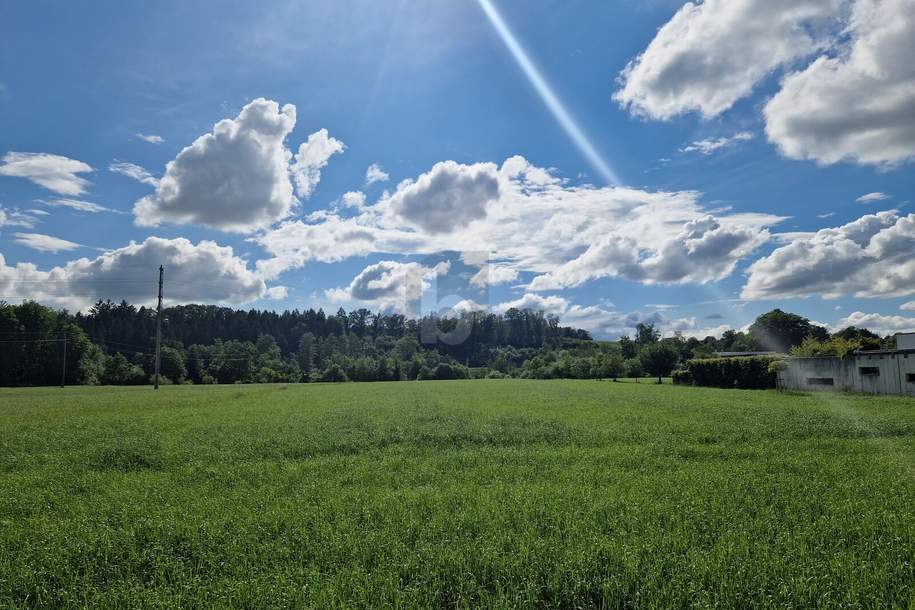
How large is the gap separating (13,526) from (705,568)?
42.1 ft

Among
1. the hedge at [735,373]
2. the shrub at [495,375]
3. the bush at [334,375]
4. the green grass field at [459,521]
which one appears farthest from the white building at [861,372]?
the bush at [334,375]

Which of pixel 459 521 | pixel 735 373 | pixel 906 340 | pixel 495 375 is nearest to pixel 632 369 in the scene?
pixel 495 375

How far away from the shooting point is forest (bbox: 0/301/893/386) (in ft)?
299

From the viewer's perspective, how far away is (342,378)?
399ft

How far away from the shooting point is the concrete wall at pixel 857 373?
38812 mm

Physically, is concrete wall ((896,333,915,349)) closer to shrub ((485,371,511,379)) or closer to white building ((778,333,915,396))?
white building ((778,333,915,396))

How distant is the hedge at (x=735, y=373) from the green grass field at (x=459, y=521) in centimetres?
4142

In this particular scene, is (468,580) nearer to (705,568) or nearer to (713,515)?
(705,568)

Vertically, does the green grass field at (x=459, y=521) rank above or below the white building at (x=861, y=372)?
below

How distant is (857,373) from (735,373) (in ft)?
60.4

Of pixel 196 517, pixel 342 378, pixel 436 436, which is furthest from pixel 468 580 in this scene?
pixel 342 378

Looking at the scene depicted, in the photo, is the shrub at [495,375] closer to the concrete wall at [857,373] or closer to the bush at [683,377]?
the bush at [683,377]

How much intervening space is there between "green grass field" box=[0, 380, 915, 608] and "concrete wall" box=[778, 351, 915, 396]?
25.3m

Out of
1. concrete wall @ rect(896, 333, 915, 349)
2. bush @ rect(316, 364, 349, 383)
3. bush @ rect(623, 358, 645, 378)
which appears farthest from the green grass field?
bush @ rect(316, 364, 349, 383)
